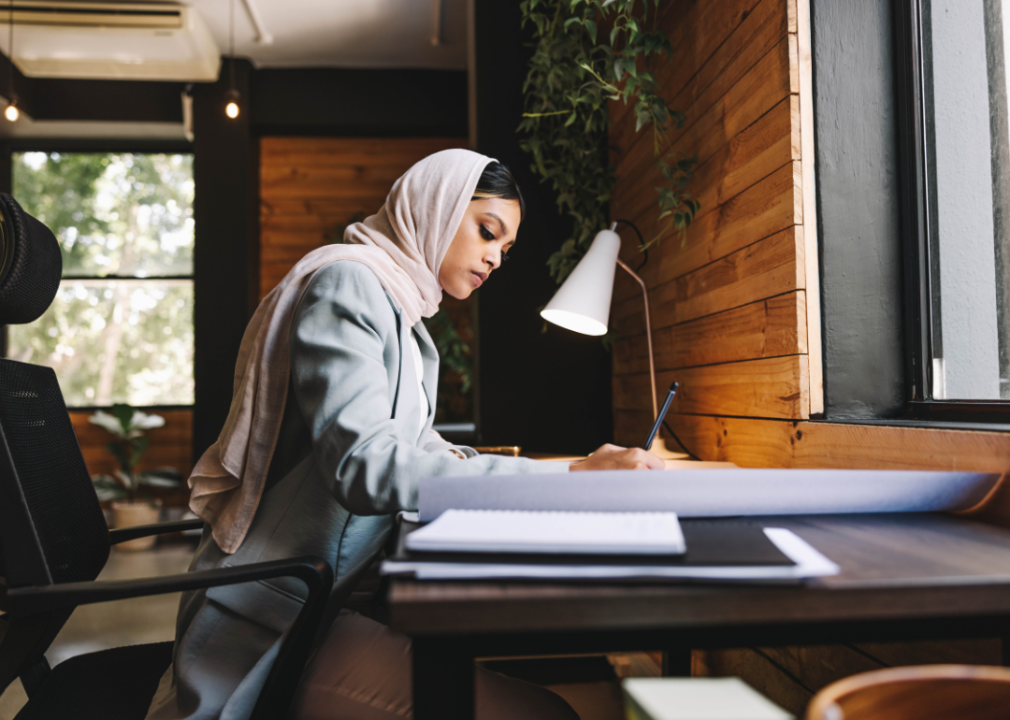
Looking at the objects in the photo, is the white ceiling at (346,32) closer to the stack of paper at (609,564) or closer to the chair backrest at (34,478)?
the chair backrest at (34,478)

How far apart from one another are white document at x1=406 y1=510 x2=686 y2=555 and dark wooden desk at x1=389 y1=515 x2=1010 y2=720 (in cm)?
3

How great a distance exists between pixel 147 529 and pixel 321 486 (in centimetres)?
47

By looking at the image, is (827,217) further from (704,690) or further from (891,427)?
(704,690)

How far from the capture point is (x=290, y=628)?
0.84m

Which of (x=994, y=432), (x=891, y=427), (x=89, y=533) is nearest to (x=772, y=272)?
(x=891, y=427)

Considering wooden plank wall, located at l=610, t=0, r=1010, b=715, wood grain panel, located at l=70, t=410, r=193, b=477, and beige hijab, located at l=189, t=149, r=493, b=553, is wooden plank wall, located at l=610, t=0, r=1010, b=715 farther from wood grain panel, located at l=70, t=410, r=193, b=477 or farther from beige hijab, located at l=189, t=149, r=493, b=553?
wood grain panel, located at l=70, t=410, r=193, b=477

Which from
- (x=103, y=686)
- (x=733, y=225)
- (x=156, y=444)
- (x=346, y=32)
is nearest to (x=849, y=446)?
(x=733, y=225)

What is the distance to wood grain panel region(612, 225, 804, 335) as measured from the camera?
121 centimetres

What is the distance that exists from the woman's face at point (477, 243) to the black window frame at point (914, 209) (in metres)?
0.76

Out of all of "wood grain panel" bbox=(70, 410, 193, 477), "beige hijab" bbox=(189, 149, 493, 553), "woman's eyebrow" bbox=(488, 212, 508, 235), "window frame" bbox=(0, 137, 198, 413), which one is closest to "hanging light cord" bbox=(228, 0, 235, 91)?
"window frame" bbox=(0, 137, 198, 413)

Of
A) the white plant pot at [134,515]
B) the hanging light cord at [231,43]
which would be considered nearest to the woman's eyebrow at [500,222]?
the hanging light cord at [231,43]

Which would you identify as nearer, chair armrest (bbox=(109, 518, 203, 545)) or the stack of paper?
the stack of paper

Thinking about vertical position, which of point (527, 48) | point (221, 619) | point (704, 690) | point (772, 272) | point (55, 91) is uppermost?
point (55, 91)

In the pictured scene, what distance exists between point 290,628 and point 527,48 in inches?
87.1
